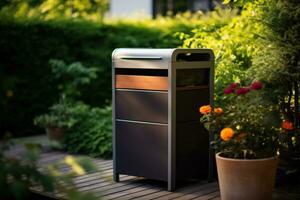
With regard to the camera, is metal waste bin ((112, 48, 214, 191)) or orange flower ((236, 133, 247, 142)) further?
metal waste bin ((112, 48, 214, 191))

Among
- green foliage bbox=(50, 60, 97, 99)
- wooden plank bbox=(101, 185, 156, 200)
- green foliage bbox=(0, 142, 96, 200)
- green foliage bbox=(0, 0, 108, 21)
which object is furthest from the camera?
green foliage bbox=(0, 0, 108, 21)

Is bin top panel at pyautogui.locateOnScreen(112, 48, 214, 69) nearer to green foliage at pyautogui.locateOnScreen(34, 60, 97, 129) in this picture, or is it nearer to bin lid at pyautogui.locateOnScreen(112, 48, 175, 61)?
bin lid at pyautogui.locateOnScreen(112, 48, 175, 61)

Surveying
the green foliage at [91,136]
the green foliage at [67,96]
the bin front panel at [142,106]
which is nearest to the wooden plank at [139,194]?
the bin front panel at [142,106]

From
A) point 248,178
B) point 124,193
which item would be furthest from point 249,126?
point 124,193

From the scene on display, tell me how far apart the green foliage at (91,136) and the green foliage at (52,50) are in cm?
110

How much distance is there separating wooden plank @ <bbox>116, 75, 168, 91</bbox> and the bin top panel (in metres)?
0.11

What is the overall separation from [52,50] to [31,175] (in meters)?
6.00

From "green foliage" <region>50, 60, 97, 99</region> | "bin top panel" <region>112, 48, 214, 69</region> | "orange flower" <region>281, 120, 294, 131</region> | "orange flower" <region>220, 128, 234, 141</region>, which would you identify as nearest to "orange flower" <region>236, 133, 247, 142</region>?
"orange flower" <region>220, 128, 234, 141</region>

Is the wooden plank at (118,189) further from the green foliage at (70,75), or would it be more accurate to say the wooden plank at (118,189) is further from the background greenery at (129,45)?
the green foliage at (70,75)

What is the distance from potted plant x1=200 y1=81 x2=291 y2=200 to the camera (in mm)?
4602

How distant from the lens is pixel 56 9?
11.9 metres

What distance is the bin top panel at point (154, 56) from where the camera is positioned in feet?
16.6

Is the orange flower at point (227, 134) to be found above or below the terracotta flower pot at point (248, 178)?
above

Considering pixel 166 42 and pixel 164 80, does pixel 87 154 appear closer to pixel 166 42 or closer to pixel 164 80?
pixel 164 80
